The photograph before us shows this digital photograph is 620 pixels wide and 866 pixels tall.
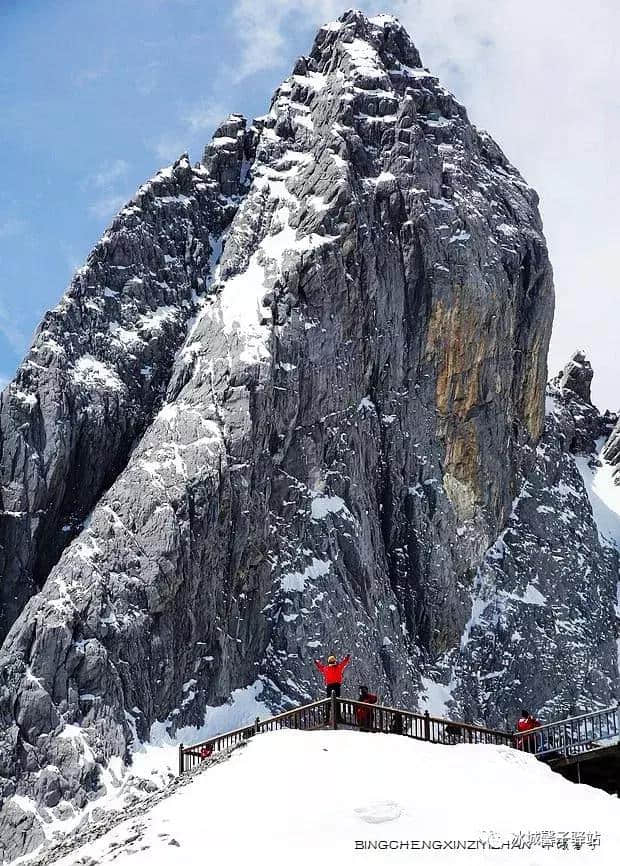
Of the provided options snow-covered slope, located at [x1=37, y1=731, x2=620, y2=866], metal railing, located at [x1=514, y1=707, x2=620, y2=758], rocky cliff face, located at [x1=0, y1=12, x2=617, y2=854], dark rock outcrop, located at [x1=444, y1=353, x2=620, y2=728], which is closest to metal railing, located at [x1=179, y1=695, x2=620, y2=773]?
metal railing, located at [x1=514, y1=707, x2=620, y2=758]

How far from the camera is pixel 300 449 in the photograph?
256 ft

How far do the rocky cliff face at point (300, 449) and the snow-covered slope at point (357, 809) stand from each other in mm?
36320

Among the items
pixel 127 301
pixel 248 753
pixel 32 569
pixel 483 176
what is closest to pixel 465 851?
pixel 248 753

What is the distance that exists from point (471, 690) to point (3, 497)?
32484 millimetres

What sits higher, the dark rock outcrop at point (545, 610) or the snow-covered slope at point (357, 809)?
the dark rock outcrop at point (545, 610)

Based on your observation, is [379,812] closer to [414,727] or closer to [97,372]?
[414,727]

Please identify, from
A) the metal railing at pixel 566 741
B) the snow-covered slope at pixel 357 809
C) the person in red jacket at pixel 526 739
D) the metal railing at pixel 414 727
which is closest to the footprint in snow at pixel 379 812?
the snow-covered slope at pixel 357 809

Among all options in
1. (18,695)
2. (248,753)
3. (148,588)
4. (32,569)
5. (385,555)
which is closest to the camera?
(248,753)

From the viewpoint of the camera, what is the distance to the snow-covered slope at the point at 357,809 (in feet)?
72.5

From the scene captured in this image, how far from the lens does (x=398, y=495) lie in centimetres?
8400

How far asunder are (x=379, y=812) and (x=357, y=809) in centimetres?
44

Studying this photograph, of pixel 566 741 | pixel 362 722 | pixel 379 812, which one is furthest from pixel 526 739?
pixel 379 812

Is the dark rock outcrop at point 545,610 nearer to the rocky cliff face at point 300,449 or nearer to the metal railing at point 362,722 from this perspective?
the rocky cliff face at point 300,449

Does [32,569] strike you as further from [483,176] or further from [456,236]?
[483,176]
